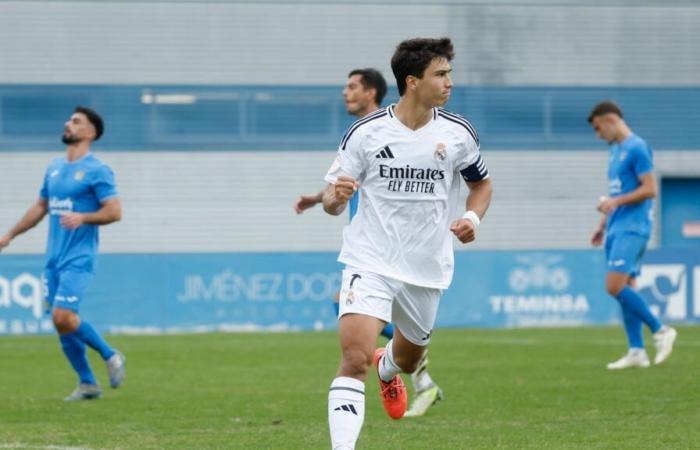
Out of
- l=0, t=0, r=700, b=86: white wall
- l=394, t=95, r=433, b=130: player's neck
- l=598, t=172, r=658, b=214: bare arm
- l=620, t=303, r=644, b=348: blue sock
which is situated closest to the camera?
l=394, t=95, r=433, b=130: player's neck

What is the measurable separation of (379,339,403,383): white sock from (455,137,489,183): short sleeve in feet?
3.51

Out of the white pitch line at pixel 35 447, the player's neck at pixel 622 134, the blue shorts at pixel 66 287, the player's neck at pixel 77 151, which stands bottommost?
the white pitch line at pixel 35 447

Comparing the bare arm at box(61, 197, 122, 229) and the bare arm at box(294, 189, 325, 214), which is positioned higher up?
the bare arm at box(294, 189, 325, 214)

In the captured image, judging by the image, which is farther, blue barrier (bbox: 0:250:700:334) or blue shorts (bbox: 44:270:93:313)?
blue barrier (bbox: 0:250:700:334)

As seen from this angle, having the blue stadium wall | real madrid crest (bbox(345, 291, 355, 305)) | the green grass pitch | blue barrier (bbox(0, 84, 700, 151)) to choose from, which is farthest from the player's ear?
blue barrier (bbox(0, 84, 700, 151))

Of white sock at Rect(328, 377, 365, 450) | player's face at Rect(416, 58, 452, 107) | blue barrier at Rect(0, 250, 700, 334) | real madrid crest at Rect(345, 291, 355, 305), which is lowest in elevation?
blue barrier at Rect(0, 250, 700, 334)

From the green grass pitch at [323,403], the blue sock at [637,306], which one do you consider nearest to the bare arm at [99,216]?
the green grass pitch at [323,403]

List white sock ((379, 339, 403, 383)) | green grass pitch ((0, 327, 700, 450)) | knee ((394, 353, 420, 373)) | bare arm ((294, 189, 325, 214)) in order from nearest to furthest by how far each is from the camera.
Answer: knee ((394, 353, 420, 373)), white sock ((379, 339, 403, 383)), green grass pitch ((0, 327, 700, 450)), bare arm ((294, 189, 325, 214))

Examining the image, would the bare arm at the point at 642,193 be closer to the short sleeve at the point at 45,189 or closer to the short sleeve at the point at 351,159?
the short sleeve at the point at 45,189

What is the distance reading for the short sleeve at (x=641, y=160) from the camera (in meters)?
12.4

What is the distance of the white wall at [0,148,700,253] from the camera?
29828 millimetres

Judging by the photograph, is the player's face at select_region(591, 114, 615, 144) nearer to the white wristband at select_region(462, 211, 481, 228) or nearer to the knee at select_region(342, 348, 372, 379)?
the white wristband at select_region(462, 211, 481, 228)

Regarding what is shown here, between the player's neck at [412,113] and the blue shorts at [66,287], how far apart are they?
435cm

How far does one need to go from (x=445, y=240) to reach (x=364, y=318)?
2.18ft
